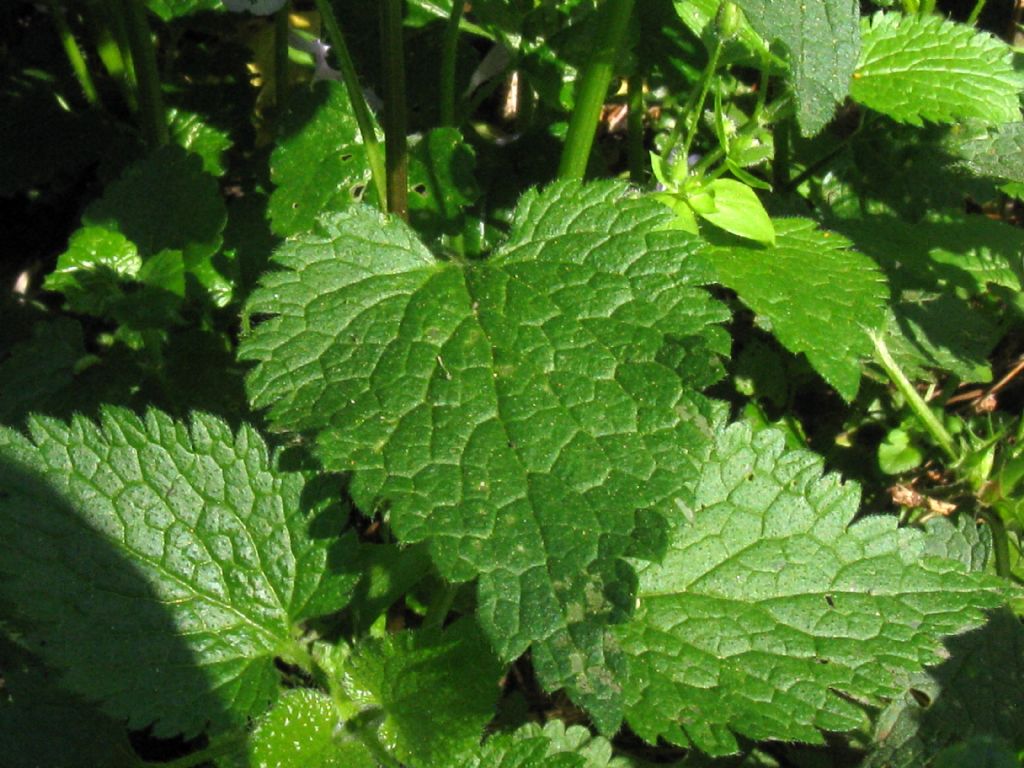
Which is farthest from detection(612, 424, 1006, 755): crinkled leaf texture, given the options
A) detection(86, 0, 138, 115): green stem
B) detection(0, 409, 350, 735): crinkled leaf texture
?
detection(86, 0, 138, 115): green stem

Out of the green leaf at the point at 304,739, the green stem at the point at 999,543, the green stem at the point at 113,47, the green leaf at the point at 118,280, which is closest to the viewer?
the green leaf at the point at 304,739

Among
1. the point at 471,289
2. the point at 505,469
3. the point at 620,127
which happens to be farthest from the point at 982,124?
the point at 505,469

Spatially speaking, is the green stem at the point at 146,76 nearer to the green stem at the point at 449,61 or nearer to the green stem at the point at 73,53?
the green stem at the point at 73,53

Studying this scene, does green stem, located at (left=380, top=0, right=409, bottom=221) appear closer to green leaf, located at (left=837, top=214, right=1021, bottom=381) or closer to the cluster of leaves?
the cluster of leaves

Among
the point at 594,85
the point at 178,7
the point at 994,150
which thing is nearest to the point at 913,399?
the point at 994,150

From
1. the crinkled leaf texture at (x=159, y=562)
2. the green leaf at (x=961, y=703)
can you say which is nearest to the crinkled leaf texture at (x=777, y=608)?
the green leaf at (x=961, y=703)

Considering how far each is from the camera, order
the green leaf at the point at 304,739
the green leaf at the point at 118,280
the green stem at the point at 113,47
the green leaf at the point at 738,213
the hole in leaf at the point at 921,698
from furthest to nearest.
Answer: the green stem at the point at 113,47 < the green leaf at the point at 118,280 < the hole in leaf at the point at 921,698 < the green leaf at the point at 738,213 < the green leaf at the point at 304,739
